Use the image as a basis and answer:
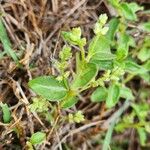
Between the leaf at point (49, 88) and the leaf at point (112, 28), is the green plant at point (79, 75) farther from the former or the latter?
the leaf at point (112, 28)

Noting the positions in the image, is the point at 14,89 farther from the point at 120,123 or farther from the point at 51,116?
the point at 120,123

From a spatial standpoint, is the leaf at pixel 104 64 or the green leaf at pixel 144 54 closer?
the leaf at pixel 104 64

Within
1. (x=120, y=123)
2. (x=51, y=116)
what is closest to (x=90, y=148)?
(x=120, y=123)

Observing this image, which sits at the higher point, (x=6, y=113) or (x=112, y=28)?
(x=112, y=28)

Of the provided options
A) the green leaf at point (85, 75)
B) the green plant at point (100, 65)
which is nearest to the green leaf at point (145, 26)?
the green plant at point (100, 65)

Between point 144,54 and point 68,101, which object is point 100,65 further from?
point 144,54

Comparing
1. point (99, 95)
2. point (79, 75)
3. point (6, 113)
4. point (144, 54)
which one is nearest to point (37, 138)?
point (6, 113)
